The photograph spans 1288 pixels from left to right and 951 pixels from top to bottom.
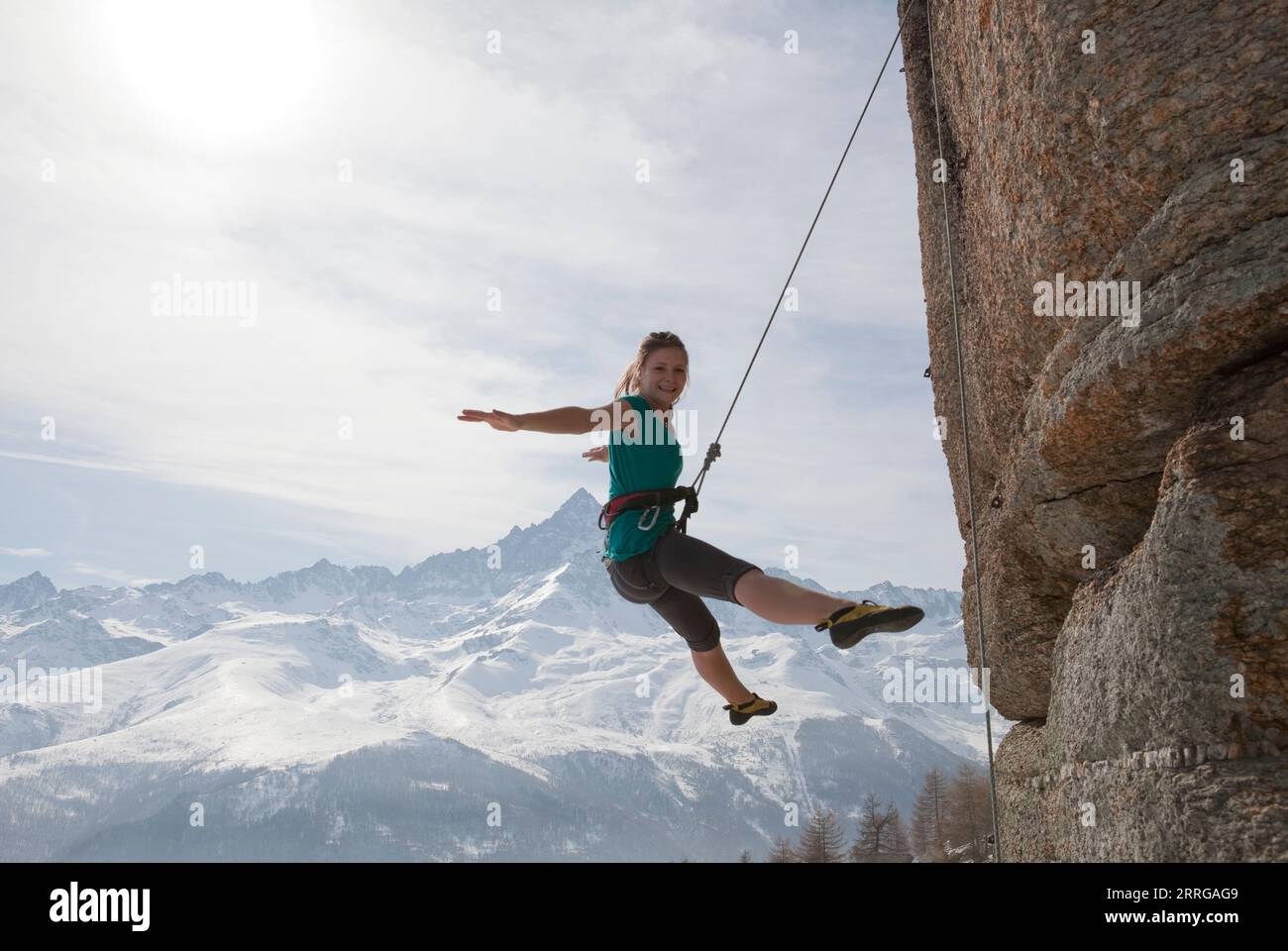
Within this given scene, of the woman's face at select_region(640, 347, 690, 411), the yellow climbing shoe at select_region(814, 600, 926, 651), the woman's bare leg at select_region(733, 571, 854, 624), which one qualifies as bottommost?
the yellow climbing shoe at select_region(814, 600, 926, 651)

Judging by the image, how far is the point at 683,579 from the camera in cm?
708

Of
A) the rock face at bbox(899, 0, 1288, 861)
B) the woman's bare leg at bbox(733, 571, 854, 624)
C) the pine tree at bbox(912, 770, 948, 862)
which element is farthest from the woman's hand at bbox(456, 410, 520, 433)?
the pine tree at bbox(912, 770, 948, 862)

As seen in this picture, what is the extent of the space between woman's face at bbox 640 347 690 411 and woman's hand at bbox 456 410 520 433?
100 centimetres

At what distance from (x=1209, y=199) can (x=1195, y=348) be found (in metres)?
0.93

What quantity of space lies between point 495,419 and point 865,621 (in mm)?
3167

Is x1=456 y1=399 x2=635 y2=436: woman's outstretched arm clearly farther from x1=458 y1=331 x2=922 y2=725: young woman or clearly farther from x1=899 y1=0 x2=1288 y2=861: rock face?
x1=899 y1=0 x2=1288 y2=861: rock face

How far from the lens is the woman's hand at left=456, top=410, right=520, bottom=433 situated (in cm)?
747

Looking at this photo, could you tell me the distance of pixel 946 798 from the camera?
7412 cm

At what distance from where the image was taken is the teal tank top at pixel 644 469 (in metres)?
7.38

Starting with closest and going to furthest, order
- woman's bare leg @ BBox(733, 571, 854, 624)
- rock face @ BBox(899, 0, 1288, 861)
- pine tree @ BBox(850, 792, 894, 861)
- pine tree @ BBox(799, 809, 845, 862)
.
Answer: rock face @ BBox(899, 0, 1288, 861)
woman's bare leg @ BBox(733, 571, 854, 624)
pine tree @ BBox(799, 809, 845, 862)
pine tree @ BBox(850, 792, 894, 861)

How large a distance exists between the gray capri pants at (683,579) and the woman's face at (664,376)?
3.39ft

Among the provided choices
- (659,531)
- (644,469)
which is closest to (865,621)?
(659,531)

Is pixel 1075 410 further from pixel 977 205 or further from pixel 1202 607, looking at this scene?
pixel 977 205
